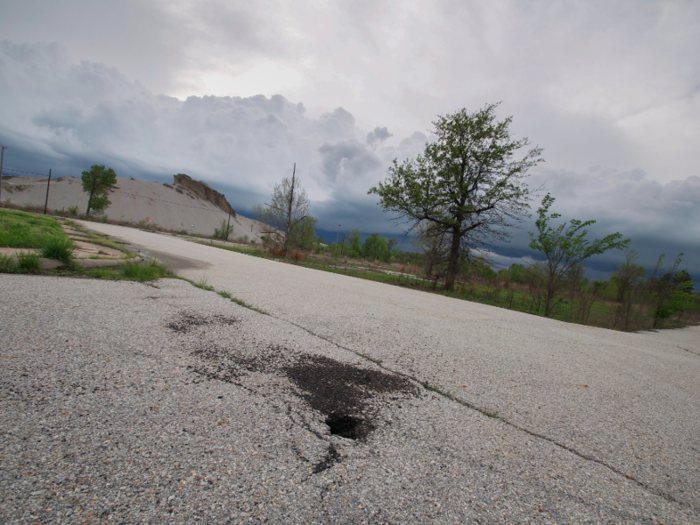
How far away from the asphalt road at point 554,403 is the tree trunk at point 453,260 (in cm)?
1050

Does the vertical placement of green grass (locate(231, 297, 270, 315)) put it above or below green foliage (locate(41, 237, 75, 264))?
below

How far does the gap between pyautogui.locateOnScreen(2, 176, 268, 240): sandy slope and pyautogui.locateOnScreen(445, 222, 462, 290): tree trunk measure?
79467 mm

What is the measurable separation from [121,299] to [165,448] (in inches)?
140

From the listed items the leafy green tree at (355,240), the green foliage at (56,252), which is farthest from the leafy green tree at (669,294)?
the leafy green tree at (355,240)

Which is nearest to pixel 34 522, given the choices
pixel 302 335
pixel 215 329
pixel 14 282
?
pixel 215 329

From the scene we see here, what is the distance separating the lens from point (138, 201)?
347 feet

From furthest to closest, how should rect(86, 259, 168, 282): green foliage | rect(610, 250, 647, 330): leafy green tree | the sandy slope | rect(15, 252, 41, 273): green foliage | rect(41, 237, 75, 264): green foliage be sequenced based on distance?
the sandy slope
rect(610, 250, 647, 330): leafy green tree
rect(41, 237, 75, 264): green foliage
rect(86, 259, 168, 282): green foliage
rect(15, 252, 41, 273): green foliage

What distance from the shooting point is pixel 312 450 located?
177cm

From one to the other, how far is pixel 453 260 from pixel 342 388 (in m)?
15.1

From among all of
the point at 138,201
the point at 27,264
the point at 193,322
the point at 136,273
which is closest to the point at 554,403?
the point at 193,322

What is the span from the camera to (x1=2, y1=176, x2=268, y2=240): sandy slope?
278 feet

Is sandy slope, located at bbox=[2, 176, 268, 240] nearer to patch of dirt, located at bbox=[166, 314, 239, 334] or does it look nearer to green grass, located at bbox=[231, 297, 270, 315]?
green grass, located at bbox=[231, 297, 270, 315]

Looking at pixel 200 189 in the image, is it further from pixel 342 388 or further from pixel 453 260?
pixel 342 388

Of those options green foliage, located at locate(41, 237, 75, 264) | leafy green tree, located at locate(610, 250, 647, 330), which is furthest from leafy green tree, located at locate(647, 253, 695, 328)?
green foliage, located at locate(41, 237, 75, 264)
